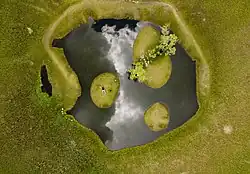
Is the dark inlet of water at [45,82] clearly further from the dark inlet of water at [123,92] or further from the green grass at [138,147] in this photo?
the dark inlet of water at [123,92]

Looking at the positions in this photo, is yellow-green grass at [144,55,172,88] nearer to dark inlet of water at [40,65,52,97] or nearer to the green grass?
the green grass

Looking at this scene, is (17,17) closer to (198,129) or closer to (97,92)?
(97,92)

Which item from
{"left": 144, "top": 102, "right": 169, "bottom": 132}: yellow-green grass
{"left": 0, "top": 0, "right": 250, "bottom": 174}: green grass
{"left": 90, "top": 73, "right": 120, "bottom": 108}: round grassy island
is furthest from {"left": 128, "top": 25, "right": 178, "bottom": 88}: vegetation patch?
{"left": 144, "top": 102, "right": 169, "bottom": 132}: yellow-green grass

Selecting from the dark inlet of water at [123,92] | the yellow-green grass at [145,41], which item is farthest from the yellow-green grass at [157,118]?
the yellow-green grass at [145,41]

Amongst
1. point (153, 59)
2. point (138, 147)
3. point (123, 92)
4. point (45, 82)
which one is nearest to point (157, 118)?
point (138, 147)

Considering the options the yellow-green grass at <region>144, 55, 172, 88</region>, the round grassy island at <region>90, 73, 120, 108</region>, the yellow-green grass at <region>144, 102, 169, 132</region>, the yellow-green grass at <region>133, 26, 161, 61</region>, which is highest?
the yellow-green grass at <region>133, 26, 161, 61</region>
